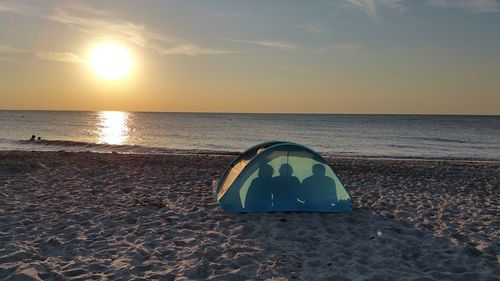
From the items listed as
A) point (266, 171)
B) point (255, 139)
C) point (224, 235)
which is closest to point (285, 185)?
point (266, 171)

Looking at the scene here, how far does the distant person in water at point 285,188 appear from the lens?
9133 mm

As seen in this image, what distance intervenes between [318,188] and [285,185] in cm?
77

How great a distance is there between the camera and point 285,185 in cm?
922

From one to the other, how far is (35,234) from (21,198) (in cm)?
329

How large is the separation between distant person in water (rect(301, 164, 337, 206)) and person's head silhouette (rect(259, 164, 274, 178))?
77 centimetres

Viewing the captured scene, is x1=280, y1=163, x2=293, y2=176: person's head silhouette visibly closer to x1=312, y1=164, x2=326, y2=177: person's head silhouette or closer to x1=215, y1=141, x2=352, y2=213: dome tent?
x1=215, y1=141, x2=352, y2=213: dome tent

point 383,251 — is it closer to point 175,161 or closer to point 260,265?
point 260,265

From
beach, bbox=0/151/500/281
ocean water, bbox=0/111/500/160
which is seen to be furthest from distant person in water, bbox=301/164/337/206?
ocean water, bbox=0/111/500/160

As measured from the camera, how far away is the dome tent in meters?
9.13

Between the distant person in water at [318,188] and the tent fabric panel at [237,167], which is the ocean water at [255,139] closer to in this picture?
the tent fabric panel at [237,167]

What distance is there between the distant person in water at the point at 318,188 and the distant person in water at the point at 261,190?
2.64 ft

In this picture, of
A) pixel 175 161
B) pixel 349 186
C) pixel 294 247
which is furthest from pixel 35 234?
pixel 175 161

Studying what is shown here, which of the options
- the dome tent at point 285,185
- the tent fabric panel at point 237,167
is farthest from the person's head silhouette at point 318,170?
the tent fabric panel at point 237,167

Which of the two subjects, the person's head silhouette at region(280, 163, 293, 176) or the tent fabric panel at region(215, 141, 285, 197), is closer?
the person's head silhouette at region(280, 163, 293, 176)
